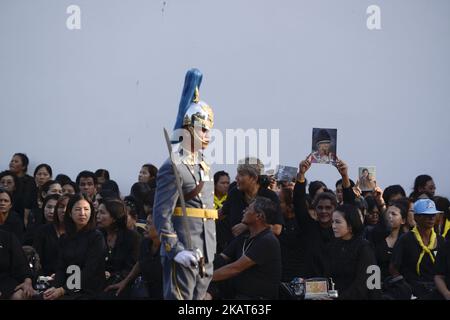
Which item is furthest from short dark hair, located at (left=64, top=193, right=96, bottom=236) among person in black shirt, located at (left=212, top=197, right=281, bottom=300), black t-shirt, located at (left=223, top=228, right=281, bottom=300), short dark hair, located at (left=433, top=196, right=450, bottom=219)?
short dark hair, located at (left=433, top=196, right=450, bottom=219)

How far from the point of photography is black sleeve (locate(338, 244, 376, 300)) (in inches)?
313

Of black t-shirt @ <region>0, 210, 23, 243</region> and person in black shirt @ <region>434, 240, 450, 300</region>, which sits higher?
black t-shirt @ <region>0, 210, 23, 243</region>

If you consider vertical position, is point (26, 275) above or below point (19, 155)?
below

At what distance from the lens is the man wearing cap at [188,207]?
21.5ft

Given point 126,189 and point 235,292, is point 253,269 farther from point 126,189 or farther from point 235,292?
point 126,189

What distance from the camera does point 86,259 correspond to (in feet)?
28.0

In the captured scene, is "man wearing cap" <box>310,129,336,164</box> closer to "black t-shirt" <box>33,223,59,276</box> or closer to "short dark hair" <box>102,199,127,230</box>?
"short dark hair" <box>102,199,127,230</box>

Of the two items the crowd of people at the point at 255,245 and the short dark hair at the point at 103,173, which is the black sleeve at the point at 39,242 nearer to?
the crowd of people at the point at 255,245

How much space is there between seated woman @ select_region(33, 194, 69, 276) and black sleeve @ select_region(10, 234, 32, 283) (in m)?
0.38

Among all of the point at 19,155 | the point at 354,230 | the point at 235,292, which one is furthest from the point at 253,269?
the point at 19,155

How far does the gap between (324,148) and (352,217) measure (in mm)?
928

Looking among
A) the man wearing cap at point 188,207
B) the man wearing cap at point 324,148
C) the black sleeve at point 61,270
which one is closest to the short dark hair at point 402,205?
the man wearing cap at point 324,148

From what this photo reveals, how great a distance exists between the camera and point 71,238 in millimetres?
8703

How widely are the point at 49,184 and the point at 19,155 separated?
0.72 meters
